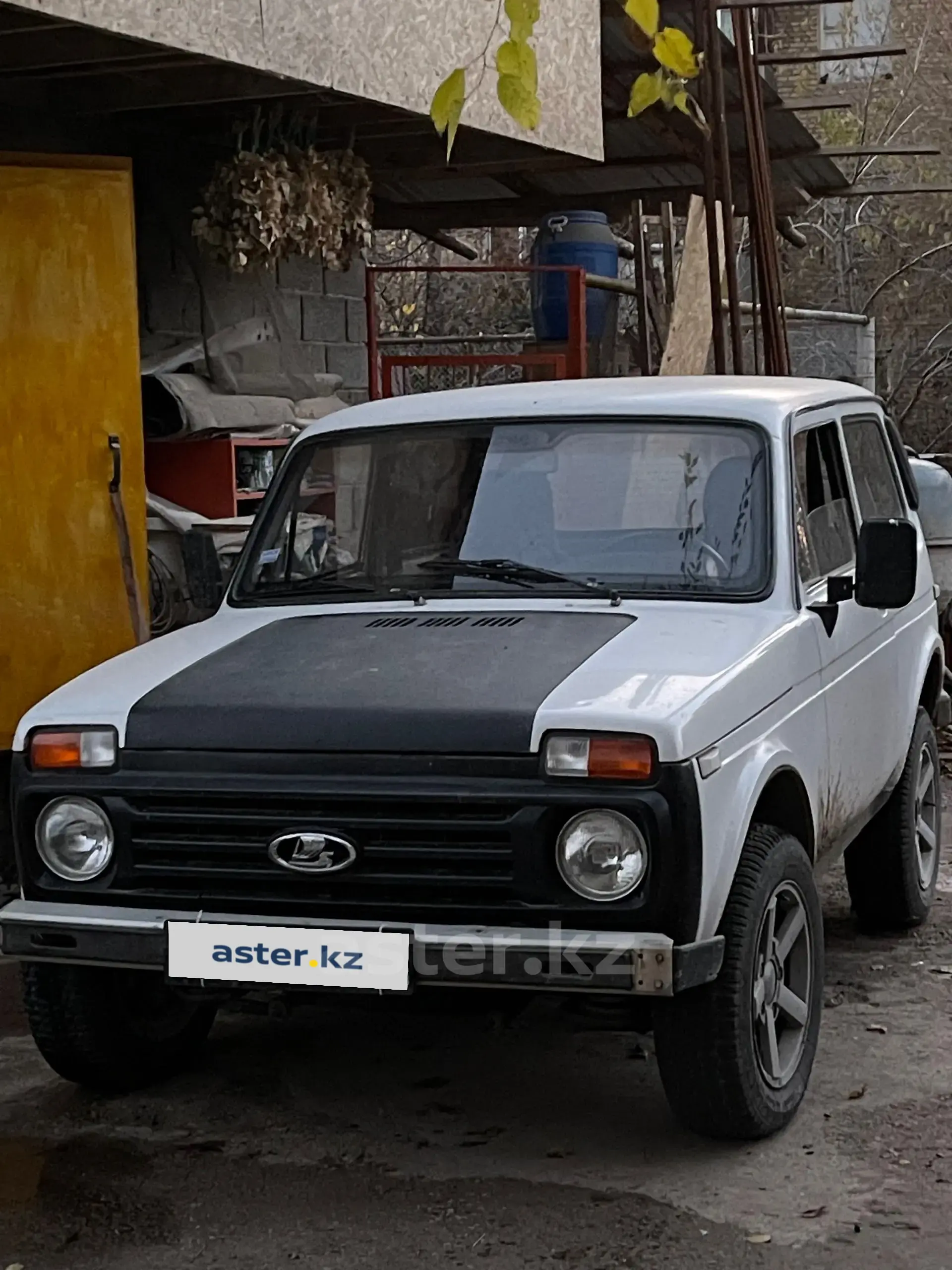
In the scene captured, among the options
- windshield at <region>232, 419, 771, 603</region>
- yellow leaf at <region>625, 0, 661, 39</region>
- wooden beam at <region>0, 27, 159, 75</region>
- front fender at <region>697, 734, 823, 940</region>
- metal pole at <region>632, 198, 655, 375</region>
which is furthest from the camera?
metal pole at <region>632, 198, 655, 375</region>

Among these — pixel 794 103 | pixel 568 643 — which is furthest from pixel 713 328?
pixel 568 643

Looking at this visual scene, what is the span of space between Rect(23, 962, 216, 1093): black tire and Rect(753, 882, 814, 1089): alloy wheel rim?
127 cm

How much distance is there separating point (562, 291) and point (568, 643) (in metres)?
7.04

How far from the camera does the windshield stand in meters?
4.54

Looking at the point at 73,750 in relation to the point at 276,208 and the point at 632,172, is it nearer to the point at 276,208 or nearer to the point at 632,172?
the point at 276,208

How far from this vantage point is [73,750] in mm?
3984

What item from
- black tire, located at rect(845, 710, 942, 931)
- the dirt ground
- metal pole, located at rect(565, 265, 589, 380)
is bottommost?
the dirt ground

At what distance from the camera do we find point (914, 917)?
19.3ft

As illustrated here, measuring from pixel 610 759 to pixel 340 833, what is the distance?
60 centimetres

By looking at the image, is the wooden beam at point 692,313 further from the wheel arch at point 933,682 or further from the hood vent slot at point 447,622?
the hood vent slot at point 447,622

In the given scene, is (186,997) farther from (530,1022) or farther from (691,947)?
(691,947)

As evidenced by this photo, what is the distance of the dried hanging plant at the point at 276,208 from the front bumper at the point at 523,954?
14.3ft

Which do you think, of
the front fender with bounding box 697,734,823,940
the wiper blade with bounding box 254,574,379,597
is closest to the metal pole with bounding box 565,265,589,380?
the wiper blade with bounding box 254,574,379,597

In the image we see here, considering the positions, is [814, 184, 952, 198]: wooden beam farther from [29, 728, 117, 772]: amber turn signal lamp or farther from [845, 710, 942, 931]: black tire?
[29, 728, 117, 772]: amber turn signal lamp
